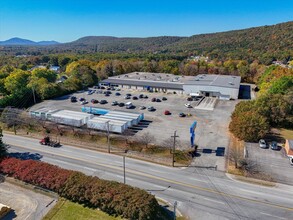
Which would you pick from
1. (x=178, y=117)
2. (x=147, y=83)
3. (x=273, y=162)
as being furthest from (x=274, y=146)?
(x=147, y=83)

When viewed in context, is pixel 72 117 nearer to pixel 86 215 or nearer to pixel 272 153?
pixel 86 215

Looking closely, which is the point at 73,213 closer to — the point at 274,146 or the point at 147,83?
the point at 274,146

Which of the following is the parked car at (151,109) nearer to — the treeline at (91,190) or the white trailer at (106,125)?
the white trailer at (106,125)

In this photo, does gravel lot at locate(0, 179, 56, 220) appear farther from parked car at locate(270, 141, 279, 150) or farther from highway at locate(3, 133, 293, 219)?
parked car at locate(270, 141, 279, 150)

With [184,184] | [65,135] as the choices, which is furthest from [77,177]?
[65,135]

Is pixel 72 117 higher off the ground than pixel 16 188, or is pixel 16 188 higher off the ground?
pixel 72 117

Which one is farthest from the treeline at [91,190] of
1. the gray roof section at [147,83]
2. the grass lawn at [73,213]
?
the gray roof section at [147,83]
